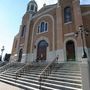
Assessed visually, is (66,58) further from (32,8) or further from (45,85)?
(32,8)

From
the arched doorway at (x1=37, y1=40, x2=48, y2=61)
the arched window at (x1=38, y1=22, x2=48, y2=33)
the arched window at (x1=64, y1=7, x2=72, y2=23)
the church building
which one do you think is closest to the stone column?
the church building

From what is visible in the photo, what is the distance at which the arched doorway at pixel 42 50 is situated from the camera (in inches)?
685

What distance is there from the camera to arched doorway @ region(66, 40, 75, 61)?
14460 mm

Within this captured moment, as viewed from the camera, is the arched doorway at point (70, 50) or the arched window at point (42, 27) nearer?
the arched doorway at point (70, 50)

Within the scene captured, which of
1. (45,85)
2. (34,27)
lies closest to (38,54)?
(34,27)

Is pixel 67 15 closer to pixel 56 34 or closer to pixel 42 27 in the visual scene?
pixel 56 34

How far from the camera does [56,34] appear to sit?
647 inches

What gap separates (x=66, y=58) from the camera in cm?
1455

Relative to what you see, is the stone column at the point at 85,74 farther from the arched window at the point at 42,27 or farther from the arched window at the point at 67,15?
the arched window at the point at 42,27

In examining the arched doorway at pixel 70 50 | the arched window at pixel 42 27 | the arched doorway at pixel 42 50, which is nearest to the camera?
the arched doorway at pixel 70 50

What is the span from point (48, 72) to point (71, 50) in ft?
20.7

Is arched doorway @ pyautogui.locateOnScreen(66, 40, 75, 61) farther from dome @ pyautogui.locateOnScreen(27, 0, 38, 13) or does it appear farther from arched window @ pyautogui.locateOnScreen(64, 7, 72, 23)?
dome @ pyautogui.locateOnScreen(27, 0, 38, 13)

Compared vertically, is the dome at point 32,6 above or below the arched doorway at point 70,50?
above

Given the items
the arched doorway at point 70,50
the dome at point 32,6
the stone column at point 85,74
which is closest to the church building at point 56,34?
the arched doorway at point 70,50
